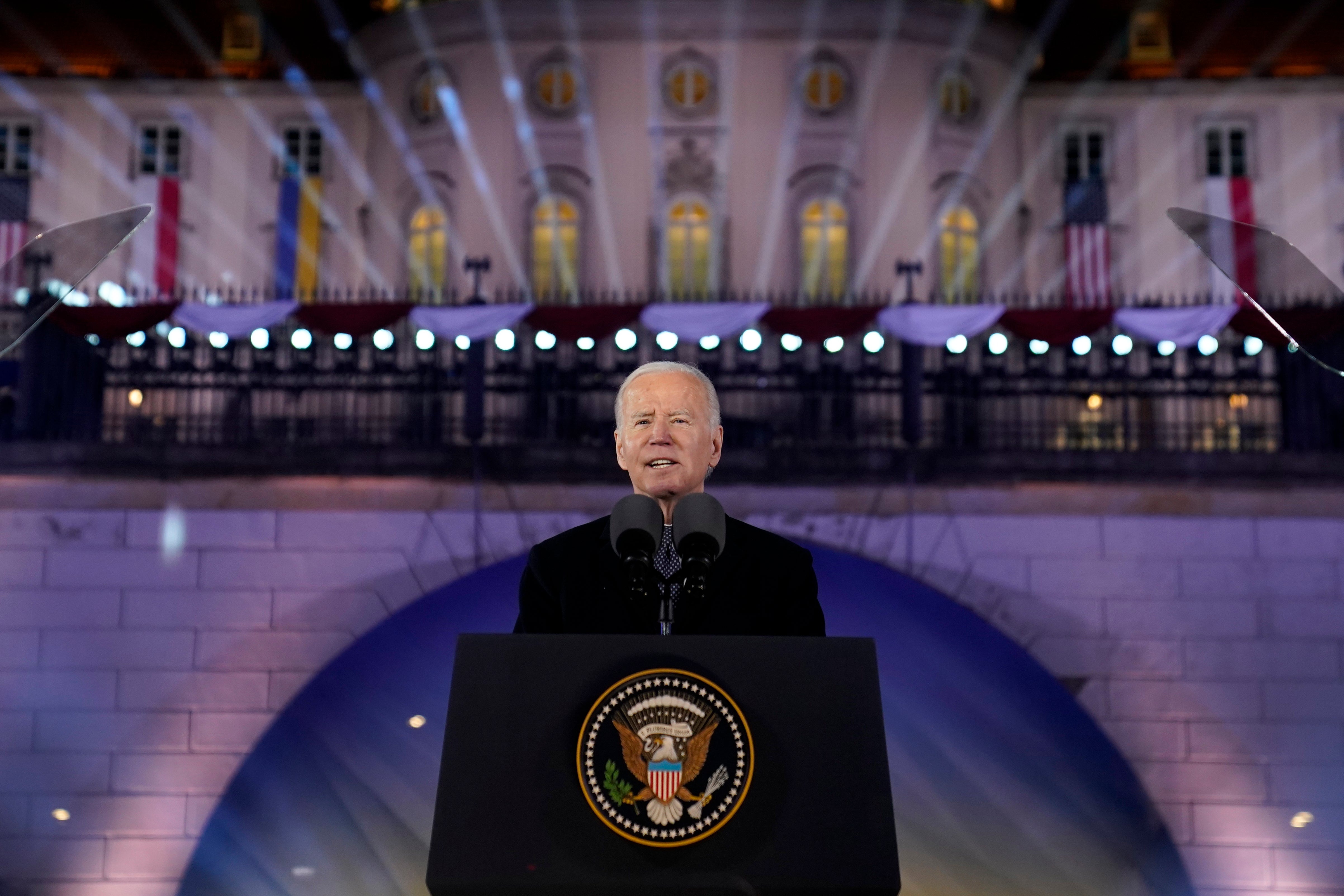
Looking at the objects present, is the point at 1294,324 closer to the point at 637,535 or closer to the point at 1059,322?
the point at 1059,322

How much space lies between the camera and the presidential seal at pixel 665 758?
2.09 m

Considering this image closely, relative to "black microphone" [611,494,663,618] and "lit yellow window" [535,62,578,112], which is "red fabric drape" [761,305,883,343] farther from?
"lit yellow window" [535,62,578,112]

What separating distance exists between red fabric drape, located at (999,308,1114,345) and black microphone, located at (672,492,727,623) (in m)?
7.98

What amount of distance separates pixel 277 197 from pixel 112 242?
1817 cm

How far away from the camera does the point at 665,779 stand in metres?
2.10

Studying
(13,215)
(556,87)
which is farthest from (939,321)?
(13,215)

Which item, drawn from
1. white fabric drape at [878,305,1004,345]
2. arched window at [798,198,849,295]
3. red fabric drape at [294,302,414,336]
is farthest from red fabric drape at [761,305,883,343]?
arched window at [798,198,849,295]

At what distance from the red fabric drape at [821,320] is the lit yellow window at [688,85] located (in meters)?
11.6

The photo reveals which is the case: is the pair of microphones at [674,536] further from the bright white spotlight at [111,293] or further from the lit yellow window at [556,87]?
the lit yellow window at [556,87]

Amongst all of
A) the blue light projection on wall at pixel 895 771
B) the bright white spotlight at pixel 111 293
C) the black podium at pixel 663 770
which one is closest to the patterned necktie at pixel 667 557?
the black podium at pixel 663 770

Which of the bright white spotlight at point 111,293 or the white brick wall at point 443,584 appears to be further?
the bright white spotlight at point 111,293

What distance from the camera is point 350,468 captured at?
9594 millimetres

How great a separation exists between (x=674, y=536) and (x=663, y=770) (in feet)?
1.86

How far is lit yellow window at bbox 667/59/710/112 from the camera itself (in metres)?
20.8
